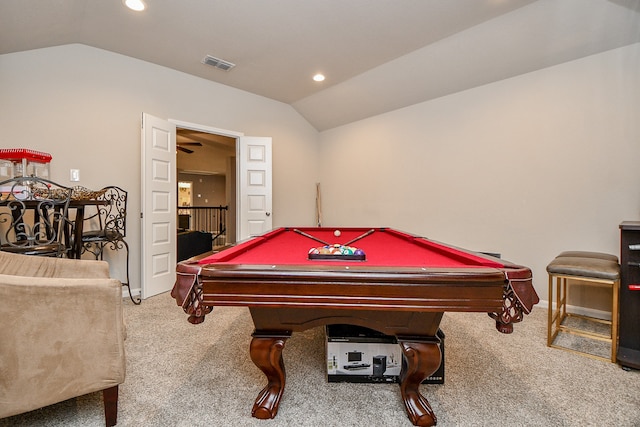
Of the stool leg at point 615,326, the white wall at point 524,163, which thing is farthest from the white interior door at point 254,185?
the stool leg at point 615,326

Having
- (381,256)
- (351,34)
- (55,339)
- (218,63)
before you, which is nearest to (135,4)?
(218,63)

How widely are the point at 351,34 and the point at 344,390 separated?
3.07 m

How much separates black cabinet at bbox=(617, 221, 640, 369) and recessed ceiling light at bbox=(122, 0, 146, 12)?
13.0ft

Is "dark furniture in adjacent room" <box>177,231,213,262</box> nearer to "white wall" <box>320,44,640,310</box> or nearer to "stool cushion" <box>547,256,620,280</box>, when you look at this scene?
"white wall" <box>320,44,640,310</box>

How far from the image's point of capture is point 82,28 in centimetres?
272

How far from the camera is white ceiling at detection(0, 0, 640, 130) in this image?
236 cm

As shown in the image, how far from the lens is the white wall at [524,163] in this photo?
2.47 m

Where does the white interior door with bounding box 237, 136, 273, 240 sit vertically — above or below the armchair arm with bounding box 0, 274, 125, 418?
above

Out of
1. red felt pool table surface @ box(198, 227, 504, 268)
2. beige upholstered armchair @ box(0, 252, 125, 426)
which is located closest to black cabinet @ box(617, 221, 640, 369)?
red felt pool table surface @ box(198, 227, 504, 268)

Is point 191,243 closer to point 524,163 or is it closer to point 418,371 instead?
point 418,371

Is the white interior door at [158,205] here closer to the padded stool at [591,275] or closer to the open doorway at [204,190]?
the open doorway at [204,190]

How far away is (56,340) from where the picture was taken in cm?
Answer: 111

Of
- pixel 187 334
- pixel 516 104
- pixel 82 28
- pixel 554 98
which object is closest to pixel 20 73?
pixel 82 28

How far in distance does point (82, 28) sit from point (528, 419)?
4.51m
